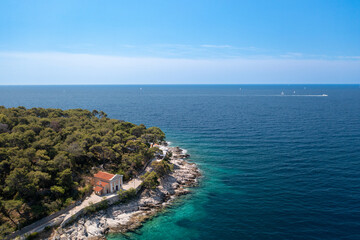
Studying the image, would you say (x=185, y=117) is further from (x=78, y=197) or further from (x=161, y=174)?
(x=78, y=197)

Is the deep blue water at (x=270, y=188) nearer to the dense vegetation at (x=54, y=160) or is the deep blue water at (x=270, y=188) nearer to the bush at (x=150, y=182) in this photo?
the bush at (x=150, y=182)

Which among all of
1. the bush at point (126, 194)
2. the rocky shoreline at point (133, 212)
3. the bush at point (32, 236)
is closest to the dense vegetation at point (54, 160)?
the bush at point (32, 236)

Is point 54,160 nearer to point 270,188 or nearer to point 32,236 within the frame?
point 32,236

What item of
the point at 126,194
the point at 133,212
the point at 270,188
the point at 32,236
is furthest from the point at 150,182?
the point at 270,188

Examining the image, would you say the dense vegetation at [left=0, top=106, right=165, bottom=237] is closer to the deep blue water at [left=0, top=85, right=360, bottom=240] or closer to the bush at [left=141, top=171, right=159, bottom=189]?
the bush at [left=141, top=171, right=159, bottom=189]

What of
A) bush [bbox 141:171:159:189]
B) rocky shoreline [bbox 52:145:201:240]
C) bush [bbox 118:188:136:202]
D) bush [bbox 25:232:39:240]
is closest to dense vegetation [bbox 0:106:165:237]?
bush [bbox 25:232:39:240]

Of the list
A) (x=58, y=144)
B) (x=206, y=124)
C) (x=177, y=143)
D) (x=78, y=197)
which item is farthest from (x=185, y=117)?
(x=78, y=197)

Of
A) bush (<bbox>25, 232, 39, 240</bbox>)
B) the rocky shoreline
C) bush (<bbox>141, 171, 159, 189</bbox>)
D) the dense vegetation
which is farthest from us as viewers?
bush (<bbox>141, 171, 159, 189</bbox>)
